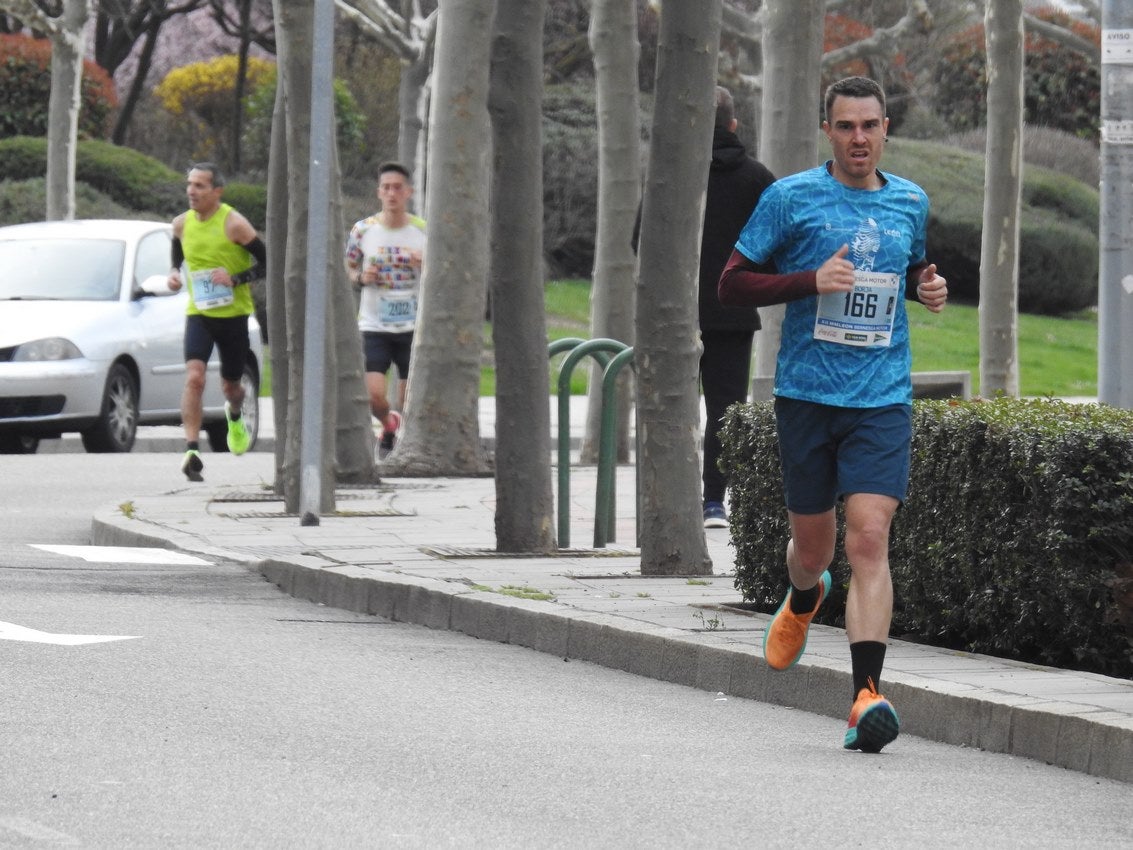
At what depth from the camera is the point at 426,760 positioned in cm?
645

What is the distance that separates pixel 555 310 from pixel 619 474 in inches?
749

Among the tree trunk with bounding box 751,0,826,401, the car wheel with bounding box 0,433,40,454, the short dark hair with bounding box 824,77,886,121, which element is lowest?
the car wheel with bounding box 0,433,40,454

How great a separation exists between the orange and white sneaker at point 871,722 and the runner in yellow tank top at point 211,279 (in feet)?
30.4

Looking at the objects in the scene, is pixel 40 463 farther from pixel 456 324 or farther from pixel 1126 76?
pixel 1126 76

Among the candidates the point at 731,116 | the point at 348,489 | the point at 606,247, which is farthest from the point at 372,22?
the point at 731,116

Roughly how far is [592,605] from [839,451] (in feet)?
7.52

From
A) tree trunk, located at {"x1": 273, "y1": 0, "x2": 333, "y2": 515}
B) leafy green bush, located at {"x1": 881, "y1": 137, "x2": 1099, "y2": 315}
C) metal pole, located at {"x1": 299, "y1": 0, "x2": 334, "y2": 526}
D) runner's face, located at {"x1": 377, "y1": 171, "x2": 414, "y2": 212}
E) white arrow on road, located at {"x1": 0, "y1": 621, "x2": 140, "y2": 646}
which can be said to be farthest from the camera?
leafy green bush, located at {"x1": 881, "y1": 137, "x2": 1099, "y2": 315}

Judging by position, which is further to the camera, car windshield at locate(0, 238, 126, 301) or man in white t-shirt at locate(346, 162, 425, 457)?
car windshield at locate(0, 238, 126, 301)

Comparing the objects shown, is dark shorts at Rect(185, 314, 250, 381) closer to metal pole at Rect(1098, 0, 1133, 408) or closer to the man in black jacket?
the man in black jacket

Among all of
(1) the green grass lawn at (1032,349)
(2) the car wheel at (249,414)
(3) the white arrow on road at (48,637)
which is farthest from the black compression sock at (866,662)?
(1) the green grass lawn at (1032,349)

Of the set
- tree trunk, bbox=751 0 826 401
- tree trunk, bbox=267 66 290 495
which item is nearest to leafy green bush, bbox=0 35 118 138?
tree trunk, bbox=751 0 826 401

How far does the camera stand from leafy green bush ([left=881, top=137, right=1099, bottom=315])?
119 feet

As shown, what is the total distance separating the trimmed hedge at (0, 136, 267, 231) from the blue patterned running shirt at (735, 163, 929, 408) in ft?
95.9

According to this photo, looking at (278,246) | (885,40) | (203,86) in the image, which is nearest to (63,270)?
(278,246)
